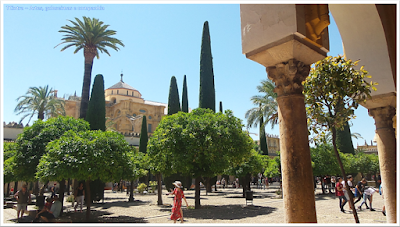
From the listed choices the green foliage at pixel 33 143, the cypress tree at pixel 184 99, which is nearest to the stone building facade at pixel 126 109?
the cypress tree at pixel 184 99

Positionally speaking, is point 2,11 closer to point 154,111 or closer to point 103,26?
point 103,26

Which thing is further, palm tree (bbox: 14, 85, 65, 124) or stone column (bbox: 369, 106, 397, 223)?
palm tree (bbox: 14, 85, 65, 124)

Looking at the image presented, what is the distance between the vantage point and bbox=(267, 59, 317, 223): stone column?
3.59 m

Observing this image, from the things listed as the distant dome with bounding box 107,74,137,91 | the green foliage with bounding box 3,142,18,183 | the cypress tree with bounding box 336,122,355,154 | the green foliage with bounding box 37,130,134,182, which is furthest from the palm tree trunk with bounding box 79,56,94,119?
the distant dome with bounding box 107,74,137,91

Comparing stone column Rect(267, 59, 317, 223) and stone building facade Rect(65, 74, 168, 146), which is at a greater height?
stone building facade Rect(65, 74, 168, 146)

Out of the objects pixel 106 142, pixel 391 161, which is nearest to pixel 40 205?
pixel 106 142

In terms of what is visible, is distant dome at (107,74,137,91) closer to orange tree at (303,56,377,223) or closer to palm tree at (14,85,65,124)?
palm tree at (14,85,65,124)

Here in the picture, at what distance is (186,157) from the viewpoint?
12109 millimetres

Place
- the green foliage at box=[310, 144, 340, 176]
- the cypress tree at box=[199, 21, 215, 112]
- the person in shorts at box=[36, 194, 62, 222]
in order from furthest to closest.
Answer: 1. the cypress tree at box=[199, 21, 215, 112]
2. the green foliage at box=[310, 144, 340, 176]
3. the person in shorts at box=[36, 194, 62, 222]

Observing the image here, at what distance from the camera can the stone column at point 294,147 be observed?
359cm

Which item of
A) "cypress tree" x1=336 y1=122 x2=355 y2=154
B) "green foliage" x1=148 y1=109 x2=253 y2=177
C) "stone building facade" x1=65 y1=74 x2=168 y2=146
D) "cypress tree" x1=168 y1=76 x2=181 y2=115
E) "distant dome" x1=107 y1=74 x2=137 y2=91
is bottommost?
"green foliage" x1=148 y1=109 x2=253 y2=177

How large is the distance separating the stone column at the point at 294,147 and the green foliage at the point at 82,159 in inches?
275

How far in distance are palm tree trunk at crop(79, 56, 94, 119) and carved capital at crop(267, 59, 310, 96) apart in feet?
68.7

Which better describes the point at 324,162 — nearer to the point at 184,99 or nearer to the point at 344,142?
the point at 344,142
